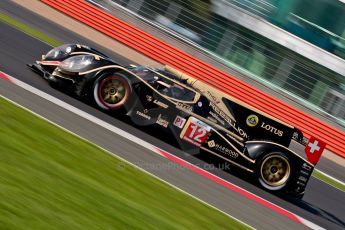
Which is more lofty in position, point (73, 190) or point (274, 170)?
point (274, 170)

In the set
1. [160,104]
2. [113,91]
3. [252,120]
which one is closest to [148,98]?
[160,104]

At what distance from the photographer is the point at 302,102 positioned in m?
19.9

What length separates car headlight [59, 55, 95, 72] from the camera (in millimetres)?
10469

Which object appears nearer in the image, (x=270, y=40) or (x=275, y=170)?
(x=275, y=170)

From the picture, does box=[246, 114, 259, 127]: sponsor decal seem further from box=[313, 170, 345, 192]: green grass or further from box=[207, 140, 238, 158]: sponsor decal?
box=[313, 170, 345, 192]: green grass

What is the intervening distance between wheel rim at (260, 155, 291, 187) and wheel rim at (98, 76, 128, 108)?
8.39ft

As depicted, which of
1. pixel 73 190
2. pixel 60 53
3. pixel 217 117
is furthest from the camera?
pixel 60 53

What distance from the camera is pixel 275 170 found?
10852mm

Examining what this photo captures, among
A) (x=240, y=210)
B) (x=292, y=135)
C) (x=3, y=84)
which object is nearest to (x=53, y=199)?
(x=240, y=210)

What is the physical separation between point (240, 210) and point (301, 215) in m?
1.69

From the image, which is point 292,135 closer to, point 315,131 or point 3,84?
point 3,84

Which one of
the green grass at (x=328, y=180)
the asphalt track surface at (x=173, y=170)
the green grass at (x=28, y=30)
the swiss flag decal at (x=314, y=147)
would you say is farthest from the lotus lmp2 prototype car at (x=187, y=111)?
the green grass at (x=28, y=30)

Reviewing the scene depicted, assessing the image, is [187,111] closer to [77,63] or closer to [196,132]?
[196,132]

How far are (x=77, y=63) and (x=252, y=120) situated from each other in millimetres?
3064
